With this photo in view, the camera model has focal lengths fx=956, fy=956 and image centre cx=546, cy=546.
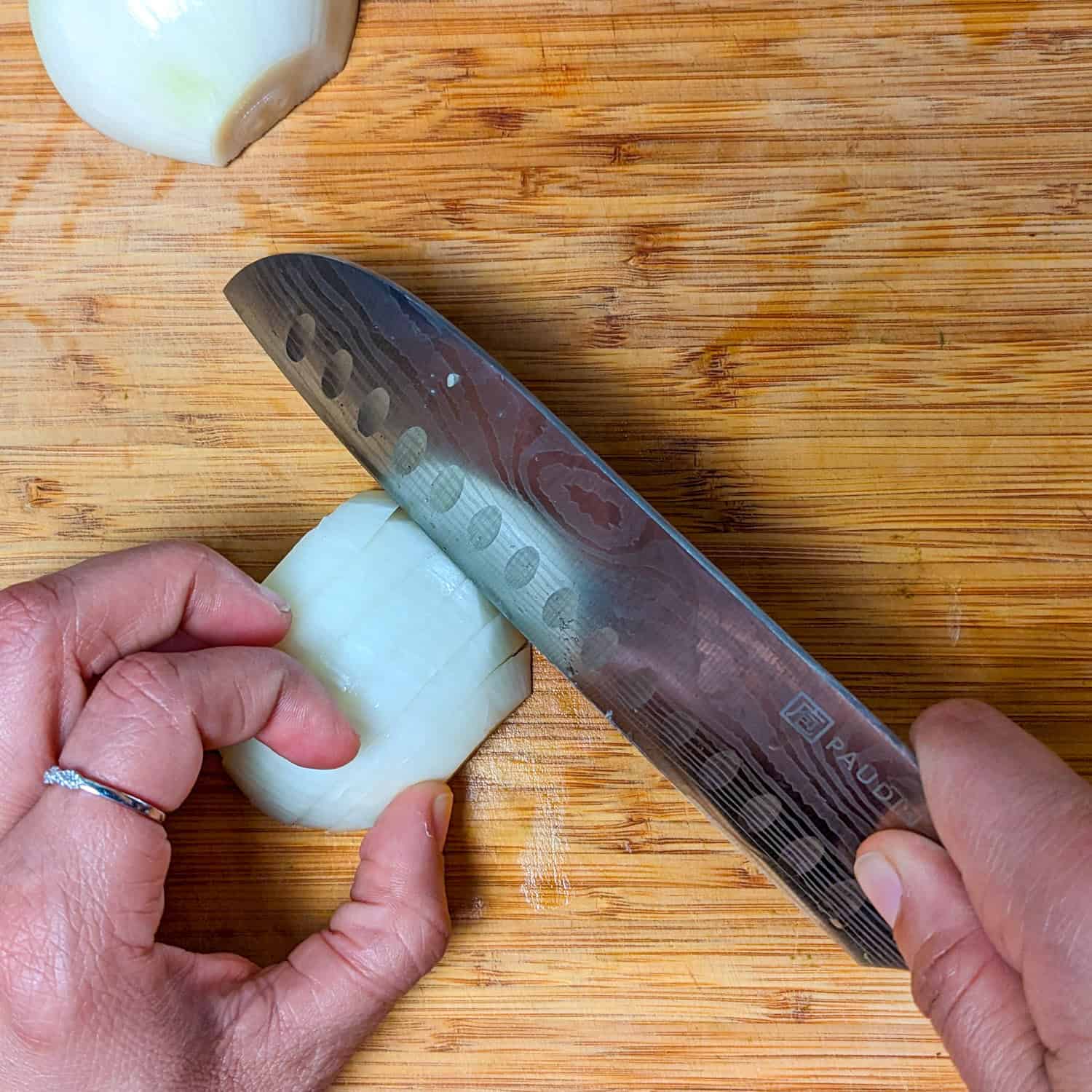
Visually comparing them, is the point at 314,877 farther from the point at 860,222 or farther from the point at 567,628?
the point at 860,222

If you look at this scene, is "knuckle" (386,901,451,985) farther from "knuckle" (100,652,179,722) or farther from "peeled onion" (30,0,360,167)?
"peeled onion" (30,0,360,167)

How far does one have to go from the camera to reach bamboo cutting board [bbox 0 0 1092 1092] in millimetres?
1200

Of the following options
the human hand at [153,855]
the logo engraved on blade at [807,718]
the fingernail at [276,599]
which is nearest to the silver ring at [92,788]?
the human hand at [153,855]

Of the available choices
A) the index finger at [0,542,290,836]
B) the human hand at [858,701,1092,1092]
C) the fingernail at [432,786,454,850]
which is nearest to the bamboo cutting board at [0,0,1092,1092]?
the fingernail at [432,786,454,850]

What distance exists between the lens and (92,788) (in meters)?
0.97

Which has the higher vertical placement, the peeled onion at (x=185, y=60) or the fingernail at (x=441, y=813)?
the peeled onion at (x=185, y=60)

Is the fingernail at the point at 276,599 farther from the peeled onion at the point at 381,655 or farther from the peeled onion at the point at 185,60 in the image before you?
the peeled onion at the point at 185,60

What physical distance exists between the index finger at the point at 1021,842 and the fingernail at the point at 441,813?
1.79 ft

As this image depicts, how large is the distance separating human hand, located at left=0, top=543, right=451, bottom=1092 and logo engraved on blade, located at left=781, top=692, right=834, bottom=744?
1.44ft

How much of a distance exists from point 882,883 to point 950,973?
10cm

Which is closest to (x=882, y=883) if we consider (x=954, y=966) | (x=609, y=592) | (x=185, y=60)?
(x=954, y=966)

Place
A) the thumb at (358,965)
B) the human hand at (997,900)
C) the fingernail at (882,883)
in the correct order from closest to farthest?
the human hand at (997,900)
the fingernail at (882,883)
the thumb at (358,965)

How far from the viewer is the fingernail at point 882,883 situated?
948 mm

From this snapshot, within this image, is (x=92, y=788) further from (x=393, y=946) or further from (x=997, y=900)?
(x=997, y=900)
